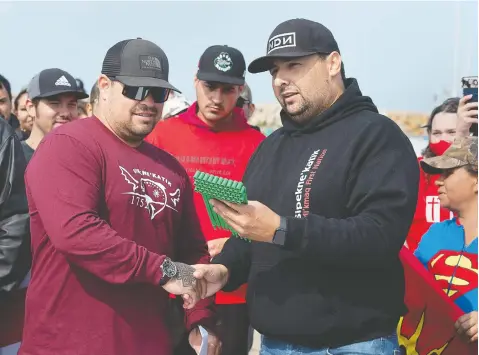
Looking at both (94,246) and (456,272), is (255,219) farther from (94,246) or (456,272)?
(456,272)

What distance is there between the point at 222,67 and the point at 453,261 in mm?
1971

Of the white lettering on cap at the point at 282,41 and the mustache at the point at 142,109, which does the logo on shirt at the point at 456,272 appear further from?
the mustache at the point at 142,109

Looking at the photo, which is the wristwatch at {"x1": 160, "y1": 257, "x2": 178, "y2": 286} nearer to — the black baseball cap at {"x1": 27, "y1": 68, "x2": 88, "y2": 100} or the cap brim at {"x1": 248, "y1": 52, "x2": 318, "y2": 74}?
the cap brim at {"x1": 248, "y1": 52, "x2": 318, "y2": 74}

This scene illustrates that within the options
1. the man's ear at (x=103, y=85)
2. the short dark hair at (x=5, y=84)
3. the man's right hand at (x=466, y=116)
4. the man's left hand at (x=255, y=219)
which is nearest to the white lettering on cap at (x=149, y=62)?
the man's ear at (x=103, y=85)

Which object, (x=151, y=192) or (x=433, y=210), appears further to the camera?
(x=433, y=210)

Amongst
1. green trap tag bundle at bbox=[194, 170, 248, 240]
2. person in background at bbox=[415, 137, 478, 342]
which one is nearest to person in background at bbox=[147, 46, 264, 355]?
person in background at bbox=[415, 137, 478, 342]

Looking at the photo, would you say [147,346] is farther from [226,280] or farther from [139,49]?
[139,49]

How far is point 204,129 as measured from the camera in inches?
182

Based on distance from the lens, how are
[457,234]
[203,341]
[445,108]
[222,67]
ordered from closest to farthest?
[203,341]
[457,234]
[222,67]
[445,108]

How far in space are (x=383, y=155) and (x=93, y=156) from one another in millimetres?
1170

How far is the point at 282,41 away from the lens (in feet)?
9.55

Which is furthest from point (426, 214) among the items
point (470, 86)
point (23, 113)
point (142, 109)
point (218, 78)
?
point (23, 113)

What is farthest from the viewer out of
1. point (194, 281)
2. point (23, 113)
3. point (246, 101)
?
point (23, 113)

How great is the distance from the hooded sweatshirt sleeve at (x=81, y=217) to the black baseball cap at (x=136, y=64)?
39cm
